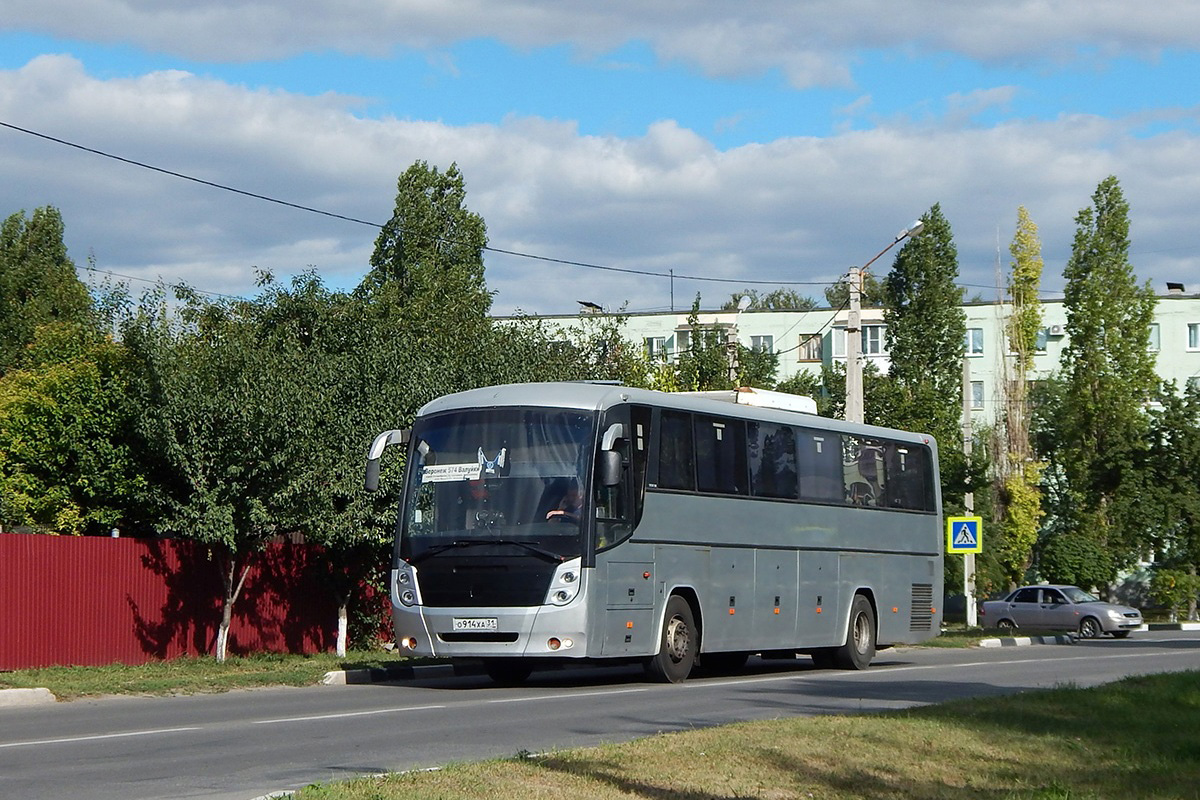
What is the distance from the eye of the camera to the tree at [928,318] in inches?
2564

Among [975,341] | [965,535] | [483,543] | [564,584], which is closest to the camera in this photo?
[564,584]

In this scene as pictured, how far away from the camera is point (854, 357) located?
30812 mm

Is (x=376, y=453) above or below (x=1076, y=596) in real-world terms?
above

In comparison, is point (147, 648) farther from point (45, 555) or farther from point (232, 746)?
point (232, 746)

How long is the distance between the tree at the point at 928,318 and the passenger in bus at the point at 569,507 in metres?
45.0

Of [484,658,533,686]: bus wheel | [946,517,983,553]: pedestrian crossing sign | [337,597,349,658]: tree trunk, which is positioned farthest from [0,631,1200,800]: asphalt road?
[946,517,983,553]: pedestrian crossing sign

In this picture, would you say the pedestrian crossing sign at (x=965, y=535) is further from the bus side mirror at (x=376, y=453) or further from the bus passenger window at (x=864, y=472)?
the bus side mirror at (x=376, y=453)

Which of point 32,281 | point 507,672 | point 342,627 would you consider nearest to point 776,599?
point 507,672

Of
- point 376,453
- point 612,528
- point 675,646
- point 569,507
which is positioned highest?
point 376,453

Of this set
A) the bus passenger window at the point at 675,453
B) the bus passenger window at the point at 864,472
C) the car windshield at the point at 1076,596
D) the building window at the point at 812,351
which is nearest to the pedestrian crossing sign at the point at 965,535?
the car windshield at the point at 1076,596

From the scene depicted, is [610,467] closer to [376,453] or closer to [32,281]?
[376,453]

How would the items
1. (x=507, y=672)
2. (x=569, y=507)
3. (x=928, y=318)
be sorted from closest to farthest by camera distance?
(x=569, y=507) → (x=507, y=672) → (x=928, y=318)

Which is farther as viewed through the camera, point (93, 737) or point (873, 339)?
point (873, 339)

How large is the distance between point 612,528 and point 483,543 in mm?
1530
